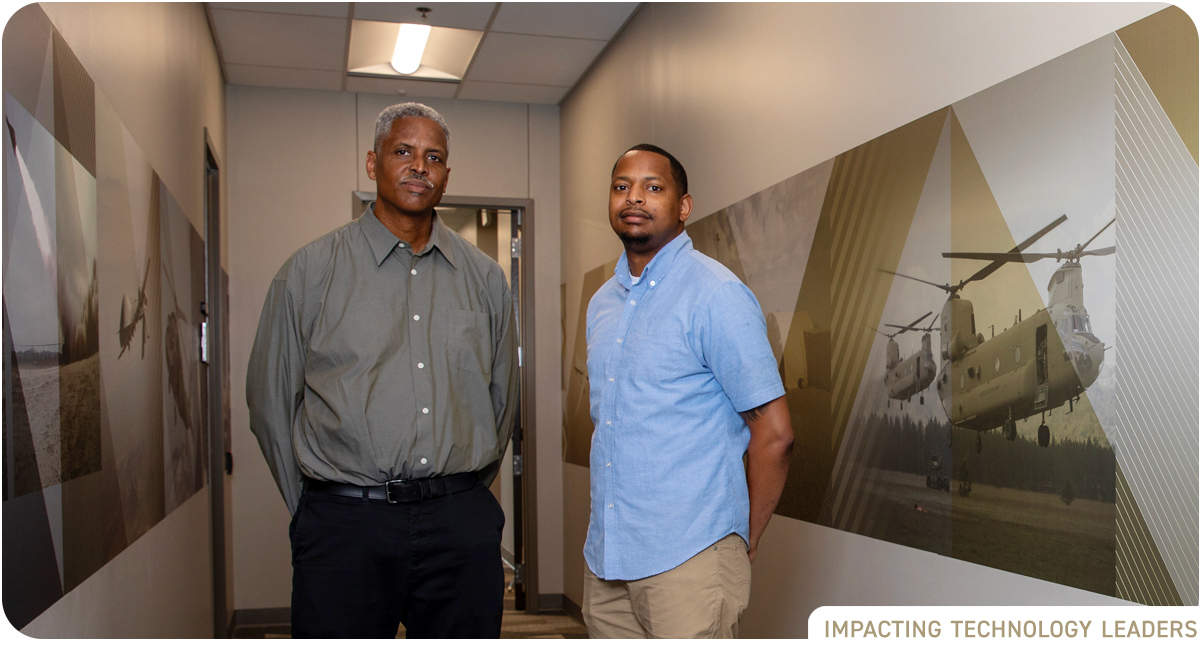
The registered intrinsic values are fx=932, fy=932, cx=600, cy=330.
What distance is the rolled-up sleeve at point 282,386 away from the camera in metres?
1.84

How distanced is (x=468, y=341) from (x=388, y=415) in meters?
0.23

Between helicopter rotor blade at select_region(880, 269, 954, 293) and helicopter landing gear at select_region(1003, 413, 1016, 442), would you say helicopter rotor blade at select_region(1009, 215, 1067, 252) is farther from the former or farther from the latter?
helicopter landing gear at select_region(1003, 413, 1016, 442)

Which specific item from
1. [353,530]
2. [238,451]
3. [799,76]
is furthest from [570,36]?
[353,530]

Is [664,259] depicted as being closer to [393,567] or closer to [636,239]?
[636,239]

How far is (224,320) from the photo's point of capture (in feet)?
14.5

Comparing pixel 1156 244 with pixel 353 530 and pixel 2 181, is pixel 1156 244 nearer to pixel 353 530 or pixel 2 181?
pixel 353 530

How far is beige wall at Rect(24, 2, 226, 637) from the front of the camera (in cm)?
177

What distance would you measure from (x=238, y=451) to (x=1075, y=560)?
161 inches

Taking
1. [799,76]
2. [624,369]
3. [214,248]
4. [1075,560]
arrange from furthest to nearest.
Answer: [214,248], [799,76], [624,369], [1075,560]

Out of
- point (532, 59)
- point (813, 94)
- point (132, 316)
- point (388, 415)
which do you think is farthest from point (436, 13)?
point (388, 415)

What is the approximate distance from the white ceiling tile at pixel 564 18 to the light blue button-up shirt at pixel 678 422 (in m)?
2.37

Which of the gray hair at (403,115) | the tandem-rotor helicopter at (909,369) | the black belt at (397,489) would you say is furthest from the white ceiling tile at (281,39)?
the tandem-rotor helicopter at (909,369)

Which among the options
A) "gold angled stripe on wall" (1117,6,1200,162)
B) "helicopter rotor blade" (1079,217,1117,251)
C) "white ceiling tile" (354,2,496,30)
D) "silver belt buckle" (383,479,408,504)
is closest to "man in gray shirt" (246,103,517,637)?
"silver belt buckle" (383,479,408,504)

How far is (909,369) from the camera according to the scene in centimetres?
207
